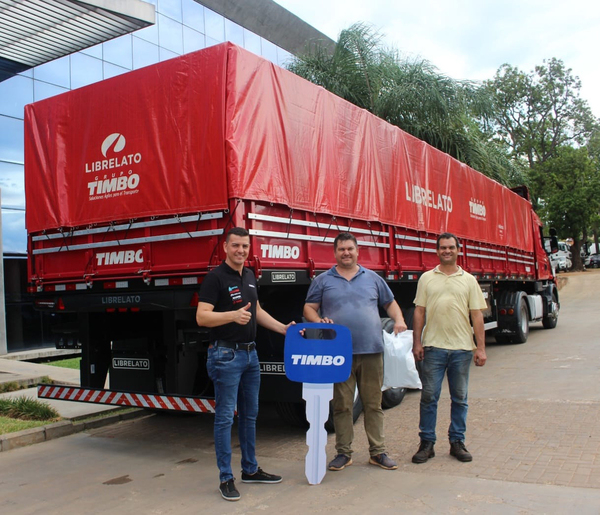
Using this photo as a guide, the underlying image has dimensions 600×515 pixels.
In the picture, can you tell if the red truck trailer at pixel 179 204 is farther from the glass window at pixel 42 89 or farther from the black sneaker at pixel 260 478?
the glass window at pixel 42 89

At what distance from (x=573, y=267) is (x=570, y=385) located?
3995cm

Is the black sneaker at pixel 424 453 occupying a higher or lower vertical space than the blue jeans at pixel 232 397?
lower

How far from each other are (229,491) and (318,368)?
1.09 meters

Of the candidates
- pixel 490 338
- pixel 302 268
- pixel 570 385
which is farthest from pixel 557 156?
pixel 302 268

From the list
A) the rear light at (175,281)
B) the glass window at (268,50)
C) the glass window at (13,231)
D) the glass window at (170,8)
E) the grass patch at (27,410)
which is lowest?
the grass patch at (27,410)

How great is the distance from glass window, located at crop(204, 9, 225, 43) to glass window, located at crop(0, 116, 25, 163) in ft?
28.3

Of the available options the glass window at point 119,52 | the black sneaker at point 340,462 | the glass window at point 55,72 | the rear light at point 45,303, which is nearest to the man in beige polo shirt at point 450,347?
the black sneaker at point 340,462

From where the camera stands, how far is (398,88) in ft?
59.1

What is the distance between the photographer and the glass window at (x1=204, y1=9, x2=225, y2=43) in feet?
70.1

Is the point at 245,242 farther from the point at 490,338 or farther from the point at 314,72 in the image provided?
the point at 314,72

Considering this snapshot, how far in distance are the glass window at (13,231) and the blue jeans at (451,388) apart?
1233 cm

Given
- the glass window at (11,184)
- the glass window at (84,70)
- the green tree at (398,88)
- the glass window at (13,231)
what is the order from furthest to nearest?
the green tree at (398,88), the glass window at (84,70), the glass window at (11,184), the glass window at (13,231)

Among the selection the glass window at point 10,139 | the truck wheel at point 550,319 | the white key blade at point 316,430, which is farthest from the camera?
the truck wheel at point 550,319

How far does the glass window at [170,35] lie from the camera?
19.3 metres
